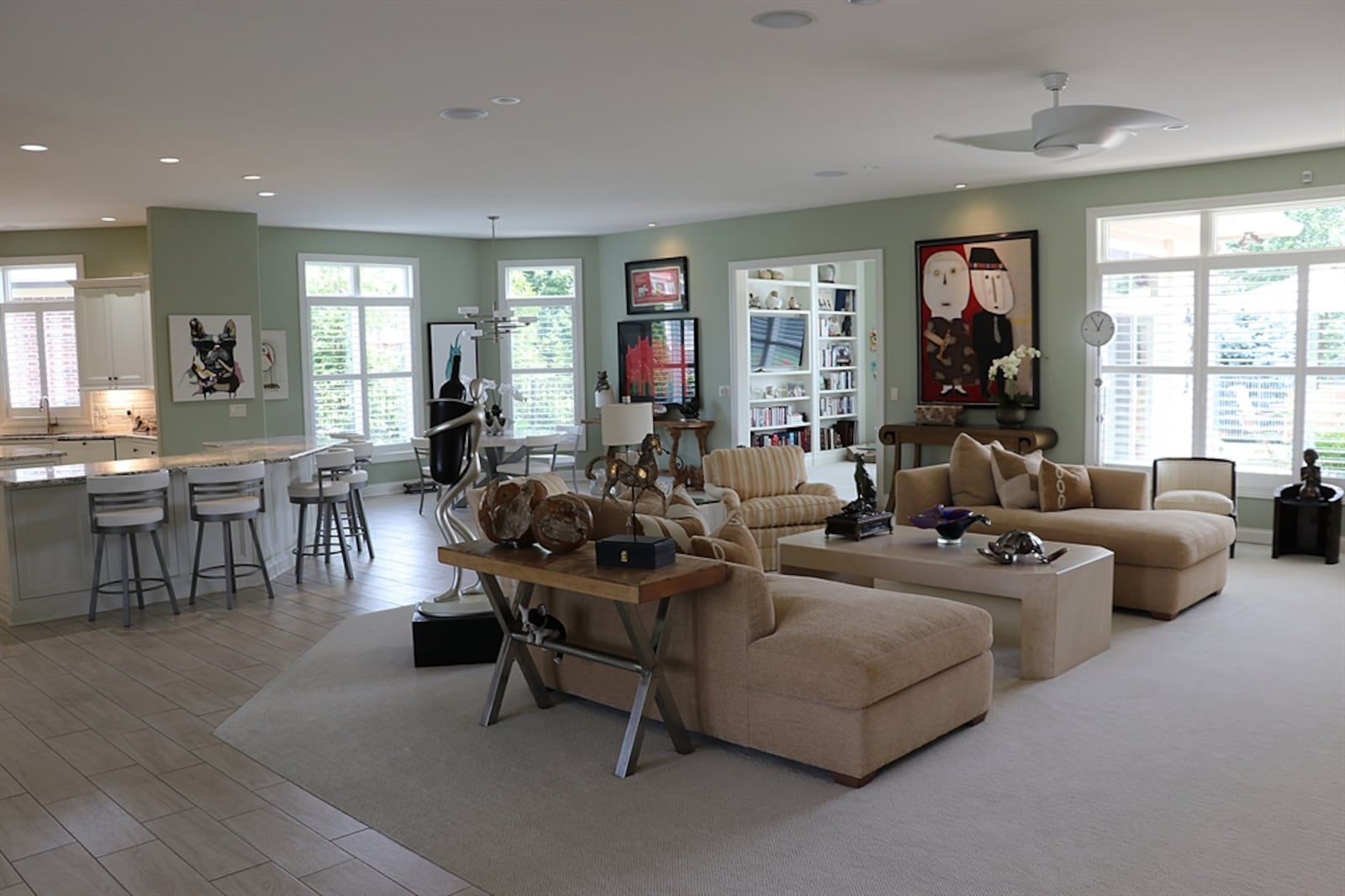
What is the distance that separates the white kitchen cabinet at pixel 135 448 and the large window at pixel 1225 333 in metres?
8.62

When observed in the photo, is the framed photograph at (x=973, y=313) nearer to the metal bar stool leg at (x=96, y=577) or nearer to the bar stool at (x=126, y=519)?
the bar stool at (x=126, y=519)

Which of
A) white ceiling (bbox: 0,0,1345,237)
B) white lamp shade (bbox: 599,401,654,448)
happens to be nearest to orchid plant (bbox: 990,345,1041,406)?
white ceiling (bbox: 0,0,1345,237)

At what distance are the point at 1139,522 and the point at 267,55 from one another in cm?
527

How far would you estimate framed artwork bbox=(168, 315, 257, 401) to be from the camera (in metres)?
9.19

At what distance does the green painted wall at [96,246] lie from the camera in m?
10.6

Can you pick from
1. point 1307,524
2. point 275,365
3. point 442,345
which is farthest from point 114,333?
point 1307,524

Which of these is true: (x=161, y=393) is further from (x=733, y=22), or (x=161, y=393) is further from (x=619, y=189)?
(x=733, y=22)

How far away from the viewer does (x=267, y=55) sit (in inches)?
180

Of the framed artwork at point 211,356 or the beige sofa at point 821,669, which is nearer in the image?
the beige sofa at point 821,669

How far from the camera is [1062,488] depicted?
6.68m

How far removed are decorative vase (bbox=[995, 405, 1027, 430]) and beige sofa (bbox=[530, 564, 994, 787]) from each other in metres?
4.94

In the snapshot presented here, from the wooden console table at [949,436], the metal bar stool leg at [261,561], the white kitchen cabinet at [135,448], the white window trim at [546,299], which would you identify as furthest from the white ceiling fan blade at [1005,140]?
the white kitchen cabinet at [135,448]

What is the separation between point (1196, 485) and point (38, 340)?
11.0 m

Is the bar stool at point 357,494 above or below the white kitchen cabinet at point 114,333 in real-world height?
below
